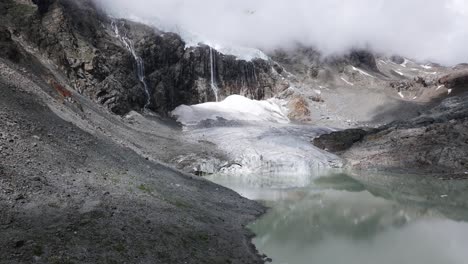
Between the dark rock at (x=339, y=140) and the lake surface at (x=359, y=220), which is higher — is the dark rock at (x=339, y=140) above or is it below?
above

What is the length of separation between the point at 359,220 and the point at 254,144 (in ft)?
101

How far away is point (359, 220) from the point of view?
26594 mm

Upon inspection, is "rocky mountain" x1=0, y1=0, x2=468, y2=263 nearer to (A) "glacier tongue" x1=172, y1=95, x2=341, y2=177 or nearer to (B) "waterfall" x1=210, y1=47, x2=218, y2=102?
(A) "glacier tongue" x1=172, y1=95, x2=341, y2=177

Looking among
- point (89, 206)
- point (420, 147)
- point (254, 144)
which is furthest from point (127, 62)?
point (89, 206)

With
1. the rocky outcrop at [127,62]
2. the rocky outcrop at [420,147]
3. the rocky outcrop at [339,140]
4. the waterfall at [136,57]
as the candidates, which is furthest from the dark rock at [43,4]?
the rocky outcrop at [420,147]

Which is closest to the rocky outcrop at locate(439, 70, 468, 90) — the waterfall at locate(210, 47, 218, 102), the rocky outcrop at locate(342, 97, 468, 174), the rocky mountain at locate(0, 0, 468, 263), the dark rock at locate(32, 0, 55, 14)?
the rocky mountain at locate(0, 0, 468, 263)

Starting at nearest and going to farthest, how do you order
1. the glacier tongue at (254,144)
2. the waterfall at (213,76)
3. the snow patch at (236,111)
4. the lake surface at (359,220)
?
the lake surface at (359,220), the glacier tongue at (254,144), the snow patch at (236,111), the waterfall at (213,76)

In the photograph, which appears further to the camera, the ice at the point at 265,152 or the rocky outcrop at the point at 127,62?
the rocky outcrop at the point at 127,62

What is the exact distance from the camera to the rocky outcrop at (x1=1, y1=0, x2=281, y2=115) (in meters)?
58.1

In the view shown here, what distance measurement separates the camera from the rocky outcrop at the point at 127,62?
5812 centimetres

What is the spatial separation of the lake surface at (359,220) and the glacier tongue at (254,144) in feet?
15.0

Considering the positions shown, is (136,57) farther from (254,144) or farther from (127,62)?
(254,144)

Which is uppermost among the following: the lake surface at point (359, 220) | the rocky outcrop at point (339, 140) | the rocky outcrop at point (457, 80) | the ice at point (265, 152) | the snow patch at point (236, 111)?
the rocky outcrop at point (457, 80)

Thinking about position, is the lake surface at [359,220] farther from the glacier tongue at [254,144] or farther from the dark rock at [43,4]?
the dark rock at [43,4]
